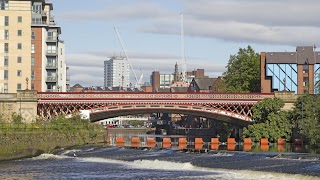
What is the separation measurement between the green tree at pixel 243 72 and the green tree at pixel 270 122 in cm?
3939

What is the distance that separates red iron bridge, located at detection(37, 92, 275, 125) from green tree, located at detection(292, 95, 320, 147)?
947 centimetres

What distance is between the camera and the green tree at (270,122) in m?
120

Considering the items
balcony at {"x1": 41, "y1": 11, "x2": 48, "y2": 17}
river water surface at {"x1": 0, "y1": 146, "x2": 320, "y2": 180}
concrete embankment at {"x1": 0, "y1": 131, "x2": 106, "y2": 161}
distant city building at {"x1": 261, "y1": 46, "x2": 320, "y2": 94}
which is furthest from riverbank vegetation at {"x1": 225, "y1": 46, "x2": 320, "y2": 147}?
balcony at {"x1": 41, "y1": 11, "x2": 48, "y2": 17}

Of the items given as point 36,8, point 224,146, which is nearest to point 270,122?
point 224,146

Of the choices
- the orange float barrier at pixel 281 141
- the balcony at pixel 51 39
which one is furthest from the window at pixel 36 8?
the orange float barrier at pixel 281 141

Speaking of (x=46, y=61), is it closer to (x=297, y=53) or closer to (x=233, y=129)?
(x=233, y=129)

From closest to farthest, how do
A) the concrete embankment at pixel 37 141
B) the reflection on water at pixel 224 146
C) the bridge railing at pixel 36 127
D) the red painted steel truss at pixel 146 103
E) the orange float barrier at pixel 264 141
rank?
1. the concrete embankment at pixel 37 141
2. the reflection on water at pixel 224 146
3. the bridge railing at pixel 36 127
4. the orange float barrier at pixel 264 141
5. the red painted steel truss at pixel 146 103

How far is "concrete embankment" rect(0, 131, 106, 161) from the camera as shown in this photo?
296 feet

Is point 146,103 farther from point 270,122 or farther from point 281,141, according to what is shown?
point 281,141

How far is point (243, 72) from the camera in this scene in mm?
166750

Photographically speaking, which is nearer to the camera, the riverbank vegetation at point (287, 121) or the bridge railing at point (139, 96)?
the riverbank vegetation at point (287, 121)

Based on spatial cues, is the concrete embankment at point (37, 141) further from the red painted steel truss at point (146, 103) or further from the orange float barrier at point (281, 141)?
the orange float barrier at point (281, 141)

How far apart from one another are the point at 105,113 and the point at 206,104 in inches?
639

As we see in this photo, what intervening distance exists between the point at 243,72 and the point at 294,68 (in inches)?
574
